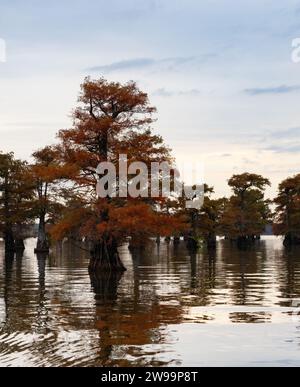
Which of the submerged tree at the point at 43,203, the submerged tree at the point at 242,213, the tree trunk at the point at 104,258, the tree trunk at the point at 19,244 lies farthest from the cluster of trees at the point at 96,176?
the submerged tree at the point at 242,213

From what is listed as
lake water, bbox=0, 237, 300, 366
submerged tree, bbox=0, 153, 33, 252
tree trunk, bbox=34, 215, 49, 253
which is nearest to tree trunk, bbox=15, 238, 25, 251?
submerged tree, bbox=0, 153, 33, 252

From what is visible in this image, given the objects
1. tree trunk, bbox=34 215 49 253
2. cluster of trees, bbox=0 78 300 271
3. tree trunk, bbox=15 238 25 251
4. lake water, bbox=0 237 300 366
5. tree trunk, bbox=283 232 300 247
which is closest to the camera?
lake water, bbox=0 237 300 366

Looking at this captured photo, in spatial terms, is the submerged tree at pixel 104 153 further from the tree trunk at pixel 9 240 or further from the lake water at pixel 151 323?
the tree trunk at pixel 9 240

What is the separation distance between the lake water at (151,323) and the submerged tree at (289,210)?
69426 mm

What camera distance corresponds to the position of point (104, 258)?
37.4 meters

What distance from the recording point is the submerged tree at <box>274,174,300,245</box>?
324 feet

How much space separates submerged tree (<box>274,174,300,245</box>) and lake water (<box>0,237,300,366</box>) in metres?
69.4

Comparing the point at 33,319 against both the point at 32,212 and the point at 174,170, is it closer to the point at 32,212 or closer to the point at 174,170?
the point at 174,170

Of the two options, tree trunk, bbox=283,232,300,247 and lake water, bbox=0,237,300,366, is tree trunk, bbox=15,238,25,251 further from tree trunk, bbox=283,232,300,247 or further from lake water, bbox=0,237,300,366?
lake water, bbox=0,237,300,366

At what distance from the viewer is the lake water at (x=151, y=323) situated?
13547mm

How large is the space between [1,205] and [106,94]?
39.2m

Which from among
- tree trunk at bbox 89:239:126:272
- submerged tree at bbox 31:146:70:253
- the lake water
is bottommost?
the lake water

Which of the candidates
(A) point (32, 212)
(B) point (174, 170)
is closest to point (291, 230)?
(A) point (32, 212)
